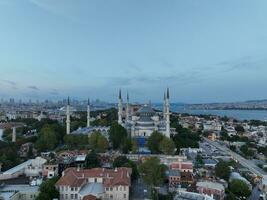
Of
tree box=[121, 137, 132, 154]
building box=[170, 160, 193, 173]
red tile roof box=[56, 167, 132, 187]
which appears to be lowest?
building box=[170, 160, 193, 173]

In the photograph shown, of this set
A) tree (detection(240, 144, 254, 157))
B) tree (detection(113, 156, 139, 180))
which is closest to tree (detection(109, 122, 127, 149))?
tree (detection(113, 156, 139, 180))

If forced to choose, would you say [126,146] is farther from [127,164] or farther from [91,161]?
[127,164]

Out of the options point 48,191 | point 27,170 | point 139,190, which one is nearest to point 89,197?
point 48,191

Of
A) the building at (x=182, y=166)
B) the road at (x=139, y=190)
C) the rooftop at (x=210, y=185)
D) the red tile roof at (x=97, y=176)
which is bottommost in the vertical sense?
the road at (x=139, y=190)

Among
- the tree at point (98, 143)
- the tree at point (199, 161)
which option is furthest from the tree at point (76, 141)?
the tree at point (199, 161)

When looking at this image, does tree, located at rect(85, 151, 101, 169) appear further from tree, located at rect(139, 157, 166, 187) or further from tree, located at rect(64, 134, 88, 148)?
tree, located at rect(64, 134, 88, 148)

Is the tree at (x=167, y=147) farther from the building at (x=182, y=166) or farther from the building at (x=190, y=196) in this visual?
the building at (x=190, y=196)
